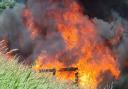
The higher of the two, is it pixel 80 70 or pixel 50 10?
pixel 50 10

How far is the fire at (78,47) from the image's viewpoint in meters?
22.1

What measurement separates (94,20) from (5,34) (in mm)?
6181

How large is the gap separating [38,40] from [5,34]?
316 centimetres

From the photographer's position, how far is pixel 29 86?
5.12 meters

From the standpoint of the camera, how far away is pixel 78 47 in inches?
928

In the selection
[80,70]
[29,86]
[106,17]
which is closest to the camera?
[29,86]

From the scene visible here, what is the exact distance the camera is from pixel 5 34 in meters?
27.6

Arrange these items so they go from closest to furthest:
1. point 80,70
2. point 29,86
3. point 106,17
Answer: point 29,86 < point 80,70 < point 106,17

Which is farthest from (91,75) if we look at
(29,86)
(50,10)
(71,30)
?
(29,86)

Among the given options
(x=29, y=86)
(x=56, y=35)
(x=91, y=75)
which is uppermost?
(x=29, y=86)

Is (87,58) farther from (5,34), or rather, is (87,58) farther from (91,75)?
(5,34)

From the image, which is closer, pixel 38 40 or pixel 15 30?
A: pixel 38 40

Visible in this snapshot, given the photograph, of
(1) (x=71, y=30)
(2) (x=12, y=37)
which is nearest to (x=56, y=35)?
(1) (x=71, y=30)

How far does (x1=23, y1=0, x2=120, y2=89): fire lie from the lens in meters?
22.1
